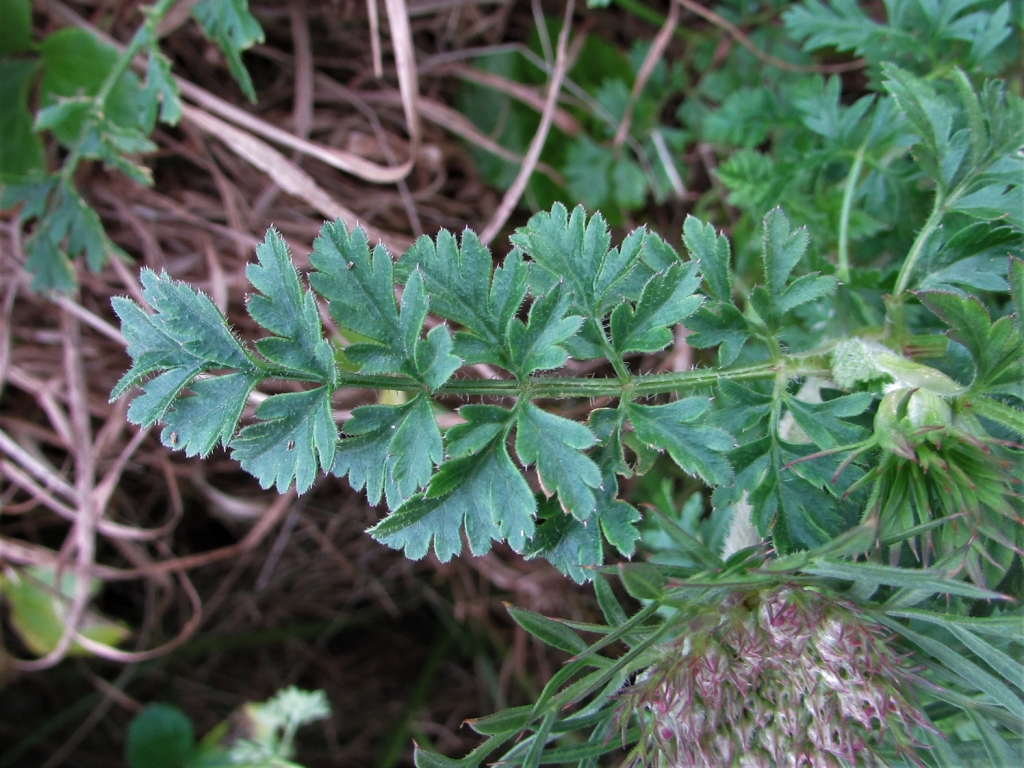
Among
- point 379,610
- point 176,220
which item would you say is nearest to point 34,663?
point 379,610

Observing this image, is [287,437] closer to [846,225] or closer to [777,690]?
[777,690]

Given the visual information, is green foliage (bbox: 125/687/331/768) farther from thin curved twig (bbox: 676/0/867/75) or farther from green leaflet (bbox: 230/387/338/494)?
thin curved twig (bbox: 676/0/867/75)

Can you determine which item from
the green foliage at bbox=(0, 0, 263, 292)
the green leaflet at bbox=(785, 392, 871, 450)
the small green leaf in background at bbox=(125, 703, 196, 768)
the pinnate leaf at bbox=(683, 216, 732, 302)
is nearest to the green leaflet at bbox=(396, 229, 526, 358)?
the pinnate leaf at bbox=(683, 216, 732, 302)

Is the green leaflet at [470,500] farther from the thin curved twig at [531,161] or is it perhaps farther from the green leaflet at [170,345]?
the thin curved twig at [531,161]

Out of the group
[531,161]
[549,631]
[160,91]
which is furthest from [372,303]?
[531,161]

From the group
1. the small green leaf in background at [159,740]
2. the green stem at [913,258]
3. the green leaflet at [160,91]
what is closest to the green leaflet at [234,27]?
the green leaflet at [160,91]

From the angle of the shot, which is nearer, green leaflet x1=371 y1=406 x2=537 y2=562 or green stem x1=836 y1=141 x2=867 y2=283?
A: green leaflet x1=371 y1=406 x2=537 y2=562
